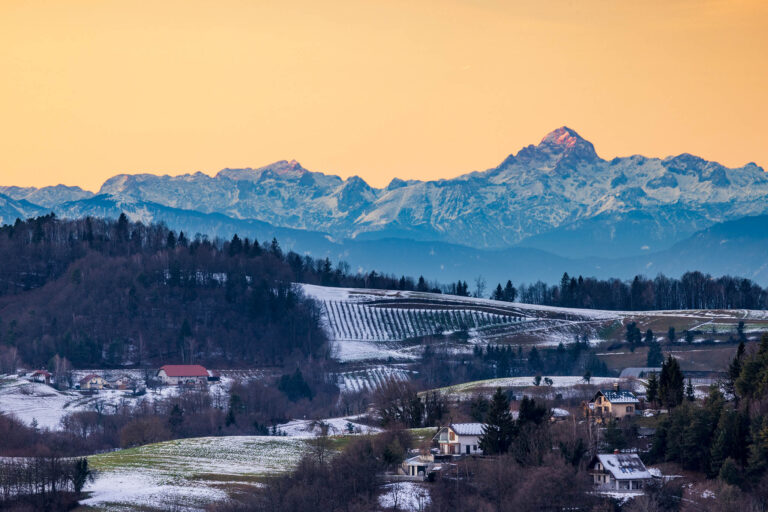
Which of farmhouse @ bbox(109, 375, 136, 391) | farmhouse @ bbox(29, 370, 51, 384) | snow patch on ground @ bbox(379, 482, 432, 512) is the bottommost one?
snow patch on ground @ bbox(379, 482, 432, 512)

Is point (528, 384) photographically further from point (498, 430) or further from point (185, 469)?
point (185, 469)

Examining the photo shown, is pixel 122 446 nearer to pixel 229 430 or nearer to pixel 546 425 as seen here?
pixel 229 430

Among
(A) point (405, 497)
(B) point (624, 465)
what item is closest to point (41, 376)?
(A) point (405, 497)

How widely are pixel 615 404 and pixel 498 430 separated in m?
18.8

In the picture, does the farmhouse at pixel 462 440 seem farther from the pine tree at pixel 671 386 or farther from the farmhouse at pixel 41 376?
the farmhouse at pixel 41 376

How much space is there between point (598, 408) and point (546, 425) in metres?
15.2

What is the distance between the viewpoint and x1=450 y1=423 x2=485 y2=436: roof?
367 feet

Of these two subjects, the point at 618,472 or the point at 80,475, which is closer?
the point at 618,472

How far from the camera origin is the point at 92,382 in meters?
189

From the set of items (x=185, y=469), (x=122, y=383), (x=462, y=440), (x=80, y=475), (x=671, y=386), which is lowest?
(x=185, y=469)

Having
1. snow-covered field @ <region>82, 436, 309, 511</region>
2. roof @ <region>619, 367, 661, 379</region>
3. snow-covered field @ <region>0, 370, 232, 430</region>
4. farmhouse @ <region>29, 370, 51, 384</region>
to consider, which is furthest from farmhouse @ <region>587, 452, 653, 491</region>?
farmhouse @ <region>29, 370, 51, 384</region>

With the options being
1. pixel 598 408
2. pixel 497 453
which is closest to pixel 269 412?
pixel 598 408

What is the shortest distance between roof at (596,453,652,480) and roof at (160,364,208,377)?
103055mm

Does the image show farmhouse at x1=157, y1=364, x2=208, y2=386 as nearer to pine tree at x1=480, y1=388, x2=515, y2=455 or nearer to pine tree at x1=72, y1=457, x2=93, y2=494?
pine tree at x1=72, y1=457, x2=93, y2=494
